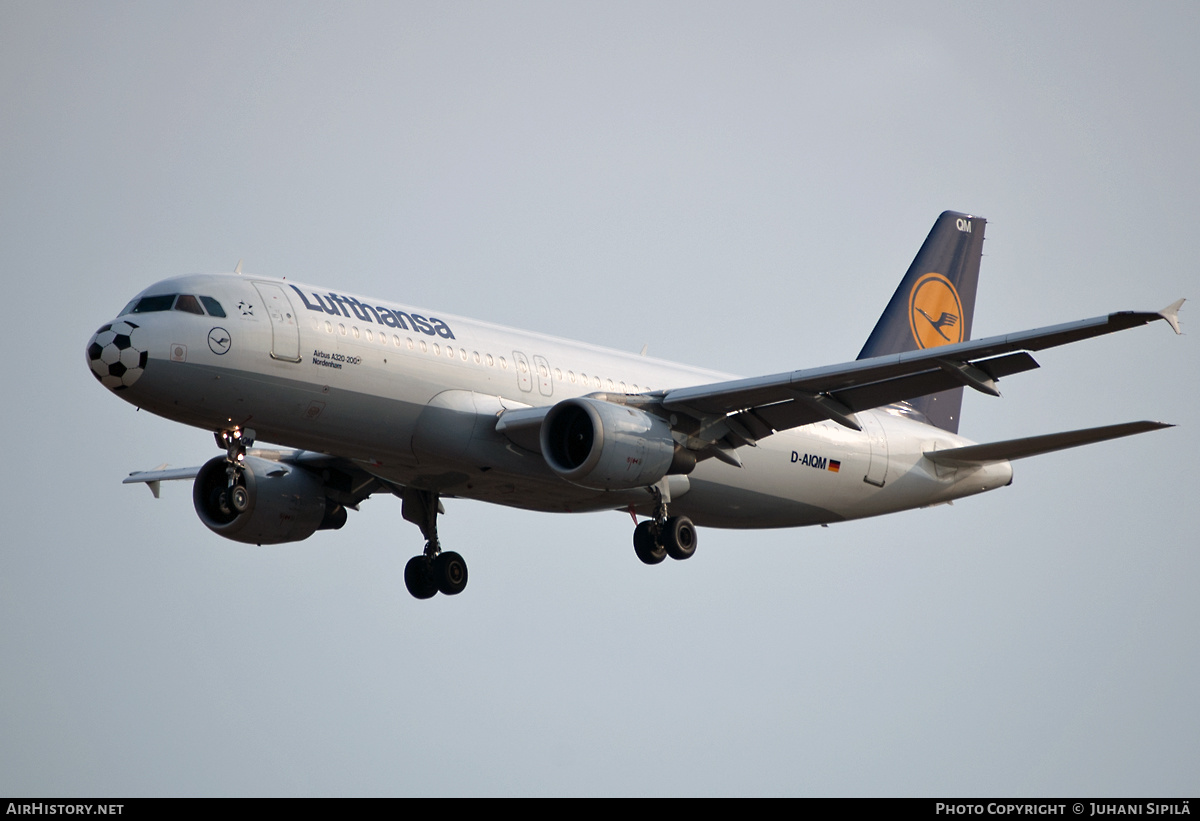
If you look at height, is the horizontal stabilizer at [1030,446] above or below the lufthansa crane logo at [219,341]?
above

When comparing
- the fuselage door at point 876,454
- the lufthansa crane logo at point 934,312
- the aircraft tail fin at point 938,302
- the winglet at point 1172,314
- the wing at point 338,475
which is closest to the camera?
the winglet at point 1172,314

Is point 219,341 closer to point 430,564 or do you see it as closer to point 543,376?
point 543,376

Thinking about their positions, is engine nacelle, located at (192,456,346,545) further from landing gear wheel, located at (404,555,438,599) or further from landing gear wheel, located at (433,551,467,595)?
landing gear wheel, located at (433,551,467,595)

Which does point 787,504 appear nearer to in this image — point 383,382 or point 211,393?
point 383,382

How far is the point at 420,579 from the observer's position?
1367 inches

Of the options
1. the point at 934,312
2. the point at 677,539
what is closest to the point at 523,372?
the point at 677,539

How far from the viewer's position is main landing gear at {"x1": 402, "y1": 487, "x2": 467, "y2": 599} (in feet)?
113

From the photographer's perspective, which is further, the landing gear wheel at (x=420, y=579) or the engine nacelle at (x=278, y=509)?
the landing gear wheel at (x=420, y=579)

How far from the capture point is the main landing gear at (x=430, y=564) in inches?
1362

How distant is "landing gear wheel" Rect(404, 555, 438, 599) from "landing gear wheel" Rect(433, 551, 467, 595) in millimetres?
144

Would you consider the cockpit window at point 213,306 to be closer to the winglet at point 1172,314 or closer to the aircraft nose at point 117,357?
the aircraft nose at point 117,357

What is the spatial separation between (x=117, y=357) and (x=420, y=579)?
10.9 meters

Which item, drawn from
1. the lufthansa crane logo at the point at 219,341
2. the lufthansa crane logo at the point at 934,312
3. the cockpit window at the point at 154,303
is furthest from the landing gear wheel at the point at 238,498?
the lufthansa crane logo at the point at 934,312
